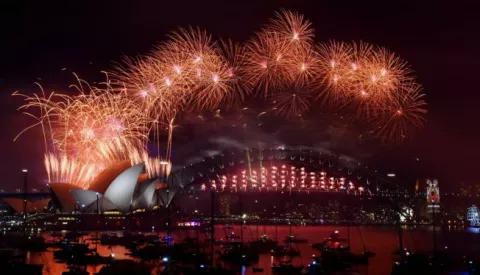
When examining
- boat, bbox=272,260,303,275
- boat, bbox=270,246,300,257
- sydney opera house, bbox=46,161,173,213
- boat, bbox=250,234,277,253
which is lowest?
boat, bbox=272,260,303,275

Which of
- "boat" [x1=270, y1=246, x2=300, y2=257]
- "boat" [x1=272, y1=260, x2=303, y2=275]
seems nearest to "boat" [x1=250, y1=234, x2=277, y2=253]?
"boat" [x1=270, y1=246, x2=300, y2=257]

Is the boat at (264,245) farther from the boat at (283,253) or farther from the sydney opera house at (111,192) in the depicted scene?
the sydney opera house at (111,192)

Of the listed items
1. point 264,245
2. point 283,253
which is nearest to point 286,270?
point 283,253

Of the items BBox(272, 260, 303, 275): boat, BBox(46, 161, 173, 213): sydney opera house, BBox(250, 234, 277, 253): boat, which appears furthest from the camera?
BBox(46, 161, 173, 213): sydney opera house

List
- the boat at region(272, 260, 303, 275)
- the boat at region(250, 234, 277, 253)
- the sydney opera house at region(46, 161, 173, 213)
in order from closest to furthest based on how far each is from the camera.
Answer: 1. the boat at region(272, 260, 303, 275)
2. the boat at region(250, 234, 277, 253)
3. the sydney opera house at region(46, 161, 173, 213)

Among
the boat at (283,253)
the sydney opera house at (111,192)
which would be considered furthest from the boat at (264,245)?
the sydney opera house at (111,192)

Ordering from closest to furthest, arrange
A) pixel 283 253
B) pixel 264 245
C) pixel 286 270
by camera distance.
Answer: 1. pixel 286 270
2. pixel 283 253
3. pixel 264 245

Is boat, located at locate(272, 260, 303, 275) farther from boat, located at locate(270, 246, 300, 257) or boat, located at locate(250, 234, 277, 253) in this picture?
boat, located at locate(250, 234, 277, 253)

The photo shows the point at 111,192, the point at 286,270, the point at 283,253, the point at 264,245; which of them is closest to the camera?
the point at 286,270

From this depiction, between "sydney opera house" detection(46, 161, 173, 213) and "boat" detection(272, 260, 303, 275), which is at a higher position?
"sydney opera house" detection(46, 161, 173, 213)

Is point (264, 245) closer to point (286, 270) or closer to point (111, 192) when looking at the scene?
point (286, 270)

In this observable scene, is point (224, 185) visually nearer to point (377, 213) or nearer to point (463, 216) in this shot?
point (377, 213)

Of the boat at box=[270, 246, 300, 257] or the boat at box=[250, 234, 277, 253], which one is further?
the boat at box=[250, 234, 277, 253]
